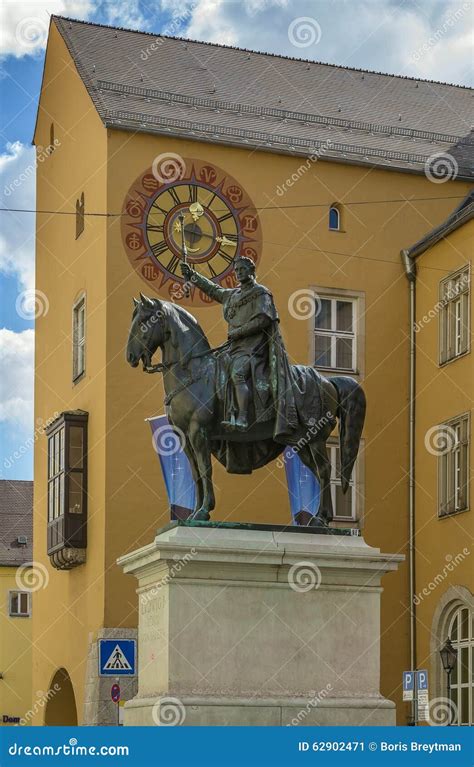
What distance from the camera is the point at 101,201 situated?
29.8 meters

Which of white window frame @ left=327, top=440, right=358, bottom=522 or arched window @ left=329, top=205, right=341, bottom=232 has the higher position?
arched window @ left=329, top=205, right=341, bottom=232

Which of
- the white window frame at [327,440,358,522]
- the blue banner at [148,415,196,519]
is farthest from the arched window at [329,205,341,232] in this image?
the blue banner at [148,415,196,519]

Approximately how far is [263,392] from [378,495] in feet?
49.7

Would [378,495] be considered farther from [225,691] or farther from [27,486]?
[27,486]

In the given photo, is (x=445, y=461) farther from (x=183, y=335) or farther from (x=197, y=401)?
(x=197, y=401)

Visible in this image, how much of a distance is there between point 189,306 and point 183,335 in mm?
13748

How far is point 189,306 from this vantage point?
29.5 m

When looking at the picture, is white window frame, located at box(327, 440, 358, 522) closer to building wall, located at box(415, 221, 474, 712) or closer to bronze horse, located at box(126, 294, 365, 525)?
building wall, located at box(415, 221, 474, 712)

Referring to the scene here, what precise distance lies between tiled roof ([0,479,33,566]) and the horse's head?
4286 cm

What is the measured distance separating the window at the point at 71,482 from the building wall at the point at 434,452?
6.28 metres

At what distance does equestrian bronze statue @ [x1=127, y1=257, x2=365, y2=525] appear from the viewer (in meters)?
15.5

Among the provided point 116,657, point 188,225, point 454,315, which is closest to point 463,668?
point 454,315

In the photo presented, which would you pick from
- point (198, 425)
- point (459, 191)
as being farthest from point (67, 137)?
point (198, 425)

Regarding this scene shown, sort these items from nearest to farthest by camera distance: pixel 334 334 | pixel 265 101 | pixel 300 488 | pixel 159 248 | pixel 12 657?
pixel 300 488, pixel 159 248, pixel 334 334, pixel 265 101, pixel 12 657
